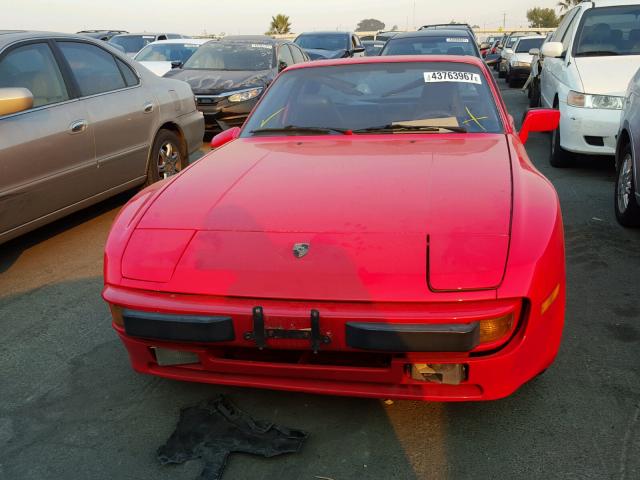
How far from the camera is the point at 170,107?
5.66 m

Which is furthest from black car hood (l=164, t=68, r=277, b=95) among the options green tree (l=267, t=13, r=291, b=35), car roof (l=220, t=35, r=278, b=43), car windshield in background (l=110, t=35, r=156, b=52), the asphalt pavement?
green tree (l=267, t=13, r=291, b=35)

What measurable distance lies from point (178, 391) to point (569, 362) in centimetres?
173

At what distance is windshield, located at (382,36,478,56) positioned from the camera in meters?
9.70

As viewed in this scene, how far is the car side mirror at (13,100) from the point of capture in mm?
3594

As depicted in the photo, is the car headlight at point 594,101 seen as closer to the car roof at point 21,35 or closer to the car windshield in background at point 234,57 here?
the car roof at point 21,35

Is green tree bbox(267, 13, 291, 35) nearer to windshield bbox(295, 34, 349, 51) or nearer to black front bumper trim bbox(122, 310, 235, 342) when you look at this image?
A: windshield bbox(295, 34, 349, 51)

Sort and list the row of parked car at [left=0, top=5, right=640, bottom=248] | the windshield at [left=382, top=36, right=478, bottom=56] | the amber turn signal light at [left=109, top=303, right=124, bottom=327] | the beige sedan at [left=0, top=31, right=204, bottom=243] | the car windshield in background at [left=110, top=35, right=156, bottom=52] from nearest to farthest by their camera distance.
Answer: the amber turn signal light at [left=109, top=303, right=124, bottom=327] → the beige sedan at [left=0, top=31, right=204, bottom=243] → the row of parked car at [left=0, top=5, right=640, bottom=248] → the windshield at [left=382, top=36, right=478, bottom=56] → the car windshield in background at [left=110, top=35, right=156, bottom=52]

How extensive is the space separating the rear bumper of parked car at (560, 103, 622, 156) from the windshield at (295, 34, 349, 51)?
1022cm

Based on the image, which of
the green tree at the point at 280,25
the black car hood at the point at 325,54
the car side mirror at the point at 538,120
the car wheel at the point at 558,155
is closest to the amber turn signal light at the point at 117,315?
the car side mirror at the point at 538,120

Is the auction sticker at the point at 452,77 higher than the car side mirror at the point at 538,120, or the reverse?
the auction sticker at the point at 452,77

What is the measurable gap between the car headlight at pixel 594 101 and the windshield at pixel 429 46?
391 cm

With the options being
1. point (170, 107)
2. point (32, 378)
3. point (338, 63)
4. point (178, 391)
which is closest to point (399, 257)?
point (178, 391)

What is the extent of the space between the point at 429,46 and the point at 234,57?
121 inches

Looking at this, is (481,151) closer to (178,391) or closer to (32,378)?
(178,391)
